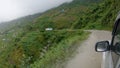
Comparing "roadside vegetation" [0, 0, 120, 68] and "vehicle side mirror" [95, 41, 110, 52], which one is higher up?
"vehicle side mirror" [95, 41, 110, 52]

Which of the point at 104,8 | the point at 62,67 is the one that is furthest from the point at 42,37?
the point at 62,67

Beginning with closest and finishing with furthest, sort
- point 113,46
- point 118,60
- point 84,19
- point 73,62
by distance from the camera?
point 118,60 → point 113,46 → point 73,62 → point 84,19

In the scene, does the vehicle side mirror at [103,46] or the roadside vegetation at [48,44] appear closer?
the vehicle side mirror at [103,46]

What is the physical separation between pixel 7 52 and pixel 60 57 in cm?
2562

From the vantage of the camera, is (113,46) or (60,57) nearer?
(113,46)

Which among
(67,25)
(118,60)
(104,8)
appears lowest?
(67,25)

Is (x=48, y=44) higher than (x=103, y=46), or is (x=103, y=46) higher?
(x=103, y=46)

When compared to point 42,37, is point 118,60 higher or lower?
higher

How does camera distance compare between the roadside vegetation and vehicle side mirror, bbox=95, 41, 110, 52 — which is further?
the roadside vegetation

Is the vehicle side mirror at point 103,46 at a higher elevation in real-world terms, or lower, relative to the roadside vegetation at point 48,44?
higher

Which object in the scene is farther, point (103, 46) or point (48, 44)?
point (48, 44)

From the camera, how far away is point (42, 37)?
39.9 metres

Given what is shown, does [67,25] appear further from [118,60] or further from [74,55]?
[118,60]

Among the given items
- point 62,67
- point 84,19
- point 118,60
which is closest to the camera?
point 118,60
